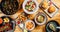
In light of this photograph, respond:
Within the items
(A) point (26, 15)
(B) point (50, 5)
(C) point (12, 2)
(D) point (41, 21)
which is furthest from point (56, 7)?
(C) point (12, 2)

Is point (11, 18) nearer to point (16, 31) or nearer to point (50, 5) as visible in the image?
point (16, 31)

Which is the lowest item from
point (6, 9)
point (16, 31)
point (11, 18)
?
point (16, 31)

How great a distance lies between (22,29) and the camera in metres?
1.70

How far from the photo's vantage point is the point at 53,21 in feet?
5.95

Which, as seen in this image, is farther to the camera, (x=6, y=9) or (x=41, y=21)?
(x=41, y=21)

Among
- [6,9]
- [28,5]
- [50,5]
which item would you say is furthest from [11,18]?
[50,5]

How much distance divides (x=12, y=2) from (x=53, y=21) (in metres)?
0.54

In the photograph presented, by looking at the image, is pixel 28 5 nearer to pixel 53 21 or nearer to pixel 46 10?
pixel 46 10

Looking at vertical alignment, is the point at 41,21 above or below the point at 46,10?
below

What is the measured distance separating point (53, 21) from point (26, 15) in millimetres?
345

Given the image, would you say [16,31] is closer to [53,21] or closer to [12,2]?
[12,2]

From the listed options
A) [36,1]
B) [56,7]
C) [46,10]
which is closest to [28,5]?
[36,1]

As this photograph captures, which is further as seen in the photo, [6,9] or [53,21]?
[53,21]

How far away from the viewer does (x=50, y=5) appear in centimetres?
179
